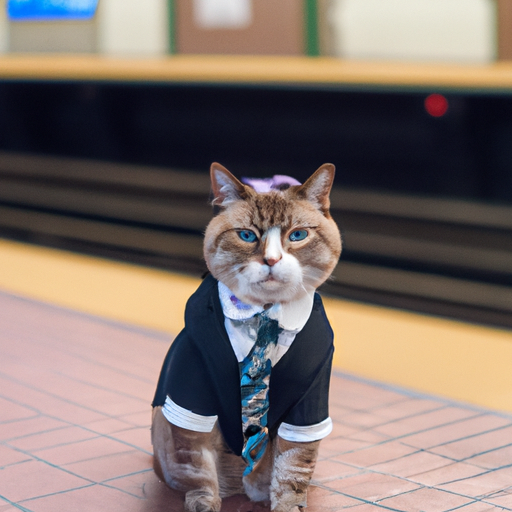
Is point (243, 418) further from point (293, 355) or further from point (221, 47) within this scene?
point (221, 47)

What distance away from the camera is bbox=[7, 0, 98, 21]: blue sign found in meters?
5.11

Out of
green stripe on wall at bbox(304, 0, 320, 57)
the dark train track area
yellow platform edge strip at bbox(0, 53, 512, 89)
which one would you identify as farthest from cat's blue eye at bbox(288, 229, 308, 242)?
green stripe on wall at bbox(304, 0, 320, 57)

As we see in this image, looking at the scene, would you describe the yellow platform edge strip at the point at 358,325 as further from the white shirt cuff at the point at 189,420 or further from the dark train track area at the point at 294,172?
the white shirt cuff at the point at 189,420

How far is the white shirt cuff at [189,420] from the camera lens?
176 centimetres

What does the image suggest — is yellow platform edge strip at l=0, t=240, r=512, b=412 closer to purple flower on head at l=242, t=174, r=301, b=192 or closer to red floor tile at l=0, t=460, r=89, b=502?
purple flower on head at l=242, t=174, r=301, b=192

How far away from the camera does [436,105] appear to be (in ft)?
15.4

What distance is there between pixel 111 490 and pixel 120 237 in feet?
13.0

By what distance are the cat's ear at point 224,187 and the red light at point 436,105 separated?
320 centimetres

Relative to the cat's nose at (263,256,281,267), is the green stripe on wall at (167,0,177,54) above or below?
above

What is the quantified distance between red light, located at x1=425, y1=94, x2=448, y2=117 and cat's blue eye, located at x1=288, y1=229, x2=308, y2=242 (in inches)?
127

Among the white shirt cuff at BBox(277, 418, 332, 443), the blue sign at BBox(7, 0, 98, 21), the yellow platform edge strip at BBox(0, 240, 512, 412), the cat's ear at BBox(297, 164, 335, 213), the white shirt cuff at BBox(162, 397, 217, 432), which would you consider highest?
the blue sign at BBox(7, 0, 98, 21)

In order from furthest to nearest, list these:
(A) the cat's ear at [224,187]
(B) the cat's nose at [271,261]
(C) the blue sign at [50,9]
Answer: (C) the blue sign at [50,9]
(A) the cat's ear at [224,187]
(B) the cat's nose at [271,261]

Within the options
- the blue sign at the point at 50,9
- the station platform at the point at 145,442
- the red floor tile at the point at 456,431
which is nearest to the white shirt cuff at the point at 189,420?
the station platform at the point at 145,442

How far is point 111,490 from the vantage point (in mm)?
2066
